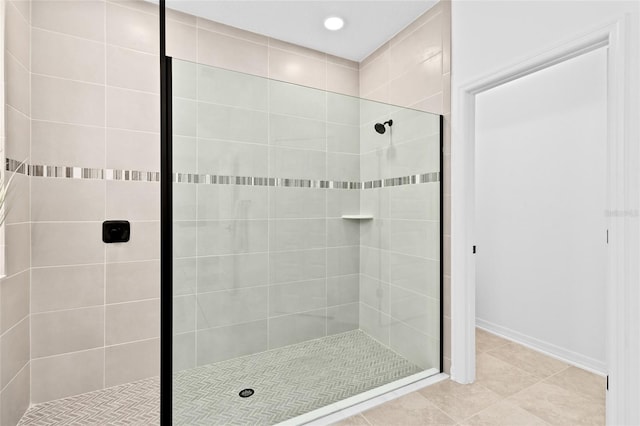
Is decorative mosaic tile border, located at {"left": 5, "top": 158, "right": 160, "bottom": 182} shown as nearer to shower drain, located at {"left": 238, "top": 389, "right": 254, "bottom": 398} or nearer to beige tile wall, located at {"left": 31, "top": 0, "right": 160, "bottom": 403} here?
beige tile wall, located at {"left": 31, "top": 0, "right": 160, "bottom": 403}

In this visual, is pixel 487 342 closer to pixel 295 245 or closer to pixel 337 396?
pixel 337 396

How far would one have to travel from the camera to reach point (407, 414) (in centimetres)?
162

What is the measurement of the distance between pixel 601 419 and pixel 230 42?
3.26m

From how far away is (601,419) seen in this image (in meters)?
1.58

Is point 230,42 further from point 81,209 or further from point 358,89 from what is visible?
point 81,209

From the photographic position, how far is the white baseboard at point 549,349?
2.06 m

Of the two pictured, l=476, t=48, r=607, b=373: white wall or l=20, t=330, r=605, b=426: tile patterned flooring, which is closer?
l=20, t=330, r=605, b=426: tile patterned flooring

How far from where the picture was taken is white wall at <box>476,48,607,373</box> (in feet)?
6.89

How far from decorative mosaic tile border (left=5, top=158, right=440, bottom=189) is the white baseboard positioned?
62.6 inches

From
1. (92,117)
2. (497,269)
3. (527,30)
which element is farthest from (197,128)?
(497,269)

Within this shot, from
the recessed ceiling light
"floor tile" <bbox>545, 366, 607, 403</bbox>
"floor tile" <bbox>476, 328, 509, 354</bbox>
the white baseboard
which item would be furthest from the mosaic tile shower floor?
the recessed ceiling light

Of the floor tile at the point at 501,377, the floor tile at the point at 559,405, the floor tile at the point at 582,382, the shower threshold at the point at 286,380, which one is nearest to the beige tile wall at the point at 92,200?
the shower threshold at the point at 286,380

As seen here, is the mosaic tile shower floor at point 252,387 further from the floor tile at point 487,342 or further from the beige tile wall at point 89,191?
the floor tile at point 487,342

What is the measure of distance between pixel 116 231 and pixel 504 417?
2466mm
